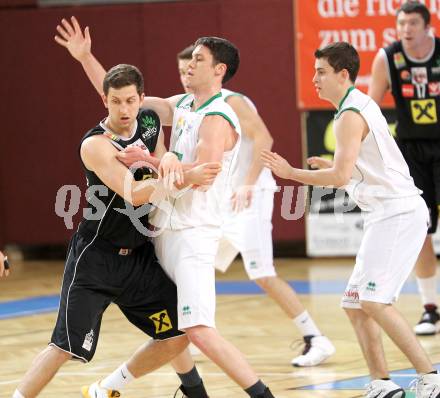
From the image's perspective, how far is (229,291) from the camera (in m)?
10.8

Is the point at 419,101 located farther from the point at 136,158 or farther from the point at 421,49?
the point at 136,158

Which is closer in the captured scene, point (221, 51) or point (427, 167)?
point (221, 51)

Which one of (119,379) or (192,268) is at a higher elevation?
(192,268)

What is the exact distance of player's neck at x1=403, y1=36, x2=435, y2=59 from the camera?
8312 millimetres

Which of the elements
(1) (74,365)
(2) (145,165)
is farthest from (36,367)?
(1) (74,365)

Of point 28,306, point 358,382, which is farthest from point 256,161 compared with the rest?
point 28,306

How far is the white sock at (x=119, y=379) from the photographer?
20.6 ft

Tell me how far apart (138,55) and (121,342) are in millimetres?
5083

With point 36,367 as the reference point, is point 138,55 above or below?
above

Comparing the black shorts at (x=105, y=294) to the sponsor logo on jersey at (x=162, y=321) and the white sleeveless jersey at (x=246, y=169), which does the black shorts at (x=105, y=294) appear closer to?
the sponsor logo on jersey at (x=162, y=321)

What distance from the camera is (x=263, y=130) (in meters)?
7.68

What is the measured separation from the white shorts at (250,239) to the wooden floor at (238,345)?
0.63 meters

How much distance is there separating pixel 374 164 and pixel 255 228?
6.26 feet

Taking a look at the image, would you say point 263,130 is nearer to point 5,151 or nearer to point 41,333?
point 41,333
